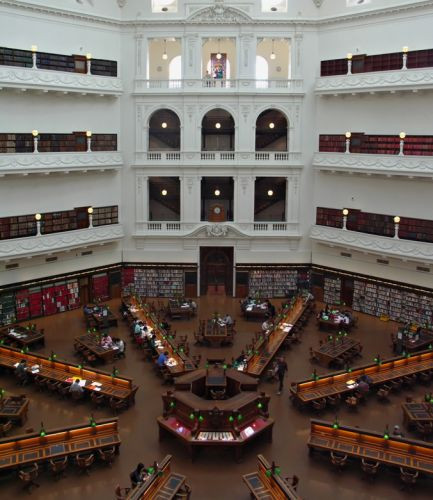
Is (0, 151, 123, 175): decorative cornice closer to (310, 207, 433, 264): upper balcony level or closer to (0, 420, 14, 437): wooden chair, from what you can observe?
(310, 207, 433, 264): upper balcony level

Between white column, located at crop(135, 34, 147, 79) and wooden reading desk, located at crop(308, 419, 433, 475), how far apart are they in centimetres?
1711

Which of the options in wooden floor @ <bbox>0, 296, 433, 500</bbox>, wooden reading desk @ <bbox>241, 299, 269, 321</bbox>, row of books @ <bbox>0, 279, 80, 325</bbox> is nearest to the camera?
wooden floor @ <bbox>0, 296, 433, 500</bbox>

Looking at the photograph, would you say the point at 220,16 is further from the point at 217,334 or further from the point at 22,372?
the point at 22,372

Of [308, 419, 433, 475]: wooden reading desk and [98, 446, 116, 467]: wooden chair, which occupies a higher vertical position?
[308, 419, 433, 475]: wooden reading desk

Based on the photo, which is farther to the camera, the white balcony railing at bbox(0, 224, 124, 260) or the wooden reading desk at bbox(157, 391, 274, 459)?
the white balcony railing at bbox(0, 224, 124, 260)

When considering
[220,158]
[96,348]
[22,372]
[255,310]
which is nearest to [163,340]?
[96,348]

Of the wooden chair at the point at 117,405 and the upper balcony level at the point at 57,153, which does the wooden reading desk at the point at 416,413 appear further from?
the upper balcony level at the point at 57,153

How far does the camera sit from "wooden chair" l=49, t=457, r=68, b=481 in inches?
479

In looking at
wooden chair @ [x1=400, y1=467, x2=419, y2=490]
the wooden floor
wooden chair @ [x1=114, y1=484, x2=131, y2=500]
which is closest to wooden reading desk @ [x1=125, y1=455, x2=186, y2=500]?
wooden chair @ [x1=114, y1=484, x2=131, y2=500]

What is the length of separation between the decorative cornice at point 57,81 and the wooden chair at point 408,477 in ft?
58.4

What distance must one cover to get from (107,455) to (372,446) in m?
6.32

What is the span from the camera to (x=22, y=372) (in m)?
16.5

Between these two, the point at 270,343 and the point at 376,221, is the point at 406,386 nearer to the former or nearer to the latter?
the point at 270,343

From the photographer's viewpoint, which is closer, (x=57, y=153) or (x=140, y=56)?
(x=57, y=153)
